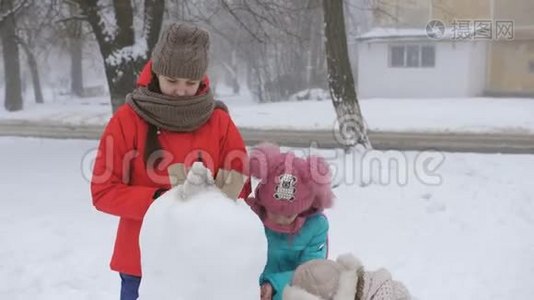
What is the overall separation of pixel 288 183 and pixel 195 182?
2.48ft

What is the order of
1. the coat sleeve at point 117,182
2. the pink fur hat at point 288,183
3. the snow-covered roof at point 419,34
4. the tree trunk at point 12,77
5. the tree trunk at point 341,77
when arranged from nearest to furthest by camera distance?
the coat sleeve at point 117,182 < the pink fur hat at point 288,183 < the tree trunk at point 341,77 < the tree trunk at point 12,77 < the snow-covered roof at point 419,34

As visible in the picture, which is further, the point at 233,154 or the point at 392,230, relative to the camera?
the point at 392,230

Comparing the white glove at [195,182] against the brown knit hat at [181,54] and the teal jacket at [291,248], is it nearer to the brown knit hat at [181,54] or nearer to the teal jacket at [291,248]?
the brown knit hat at [181,54]

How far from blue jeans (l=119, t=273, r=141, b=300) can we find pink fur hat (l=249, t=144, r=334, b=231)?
0.55 metres

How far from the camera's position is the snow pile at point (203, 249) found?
1.76m

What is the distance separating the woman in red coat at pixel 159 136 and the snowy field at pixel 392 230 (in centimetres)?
261

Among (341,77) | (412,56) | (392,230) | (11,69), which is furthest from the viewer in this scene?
(412,56)

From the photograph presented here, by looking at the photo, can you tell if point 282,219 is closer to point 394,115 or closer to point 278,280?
point 278,280

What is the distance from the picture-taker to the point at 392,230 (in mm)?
6305

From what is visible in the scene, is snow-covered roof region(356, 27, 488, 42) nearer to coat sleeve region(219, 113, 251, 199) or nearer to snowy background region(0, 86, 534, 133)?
snowy background region(0, 86, 534, 133)

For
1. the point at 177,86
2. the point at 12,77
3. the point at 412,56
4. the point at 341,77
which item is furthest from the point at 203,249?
the point at 412,56

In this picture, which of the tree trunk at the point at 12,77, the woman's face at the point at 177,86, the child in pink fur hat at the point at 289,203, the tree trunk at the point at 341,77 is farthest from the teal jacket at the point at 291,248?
the tree trunk at the point at 12,77

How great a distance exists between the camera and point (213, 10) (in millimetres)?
12422

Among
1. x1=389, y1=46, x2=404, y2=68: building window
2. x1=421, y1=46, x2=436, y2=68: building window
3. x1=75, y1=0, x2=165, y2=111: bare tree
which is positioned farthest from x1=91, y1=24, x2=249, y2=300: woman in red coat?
x1=389, y1=46, x2=404, y2=68: building window
